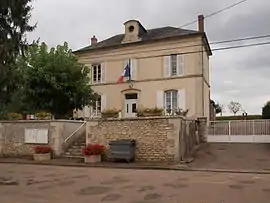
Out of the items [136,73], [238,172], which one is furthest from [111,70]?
[238,172]

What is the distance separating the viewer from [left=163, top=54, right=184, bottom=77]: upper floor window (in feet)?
85.5

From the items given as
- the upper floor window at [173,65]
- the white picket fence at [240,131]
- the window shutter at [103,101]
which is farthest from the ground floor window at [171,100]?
the window shutter at [103,101]

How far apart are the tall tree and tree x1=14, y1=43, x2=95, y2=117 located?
522 inches

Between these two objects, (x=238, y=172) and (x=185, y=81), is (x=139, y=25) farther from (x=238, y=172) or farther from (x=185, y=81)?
(x=238, y=172)

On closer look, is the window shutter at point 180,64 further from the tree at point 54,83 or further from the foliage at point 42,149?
the foliage at point 42,149

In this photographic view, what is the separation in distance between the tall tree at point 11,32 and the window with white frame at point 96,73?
755 inches

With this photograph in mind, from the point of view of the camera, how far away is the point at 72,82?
24.2m

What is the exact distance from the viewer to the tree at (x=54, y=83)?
23406 mm

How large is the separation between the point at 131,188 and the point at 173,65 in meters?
17.6

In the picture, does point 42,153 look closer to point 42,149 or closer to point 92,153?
point 42,149

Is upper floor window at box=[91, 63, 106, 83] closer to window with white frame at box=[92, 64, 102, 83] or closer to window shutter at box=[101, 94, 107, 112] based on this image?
window with white frame at box=[92, 64, 102, 83]

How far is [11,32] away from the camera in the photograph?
959 centimetres

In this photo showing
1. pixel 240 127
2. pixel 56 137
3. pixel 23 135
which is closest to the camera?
pixel 56 137

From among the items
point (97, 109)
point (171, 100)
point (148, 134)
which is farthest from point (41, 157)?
point (171, 100)
